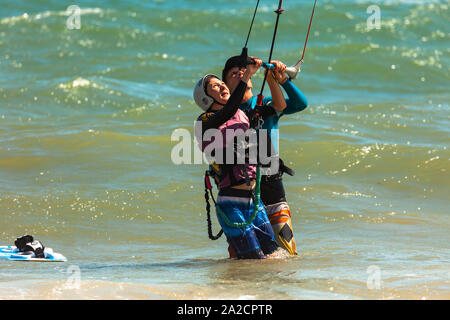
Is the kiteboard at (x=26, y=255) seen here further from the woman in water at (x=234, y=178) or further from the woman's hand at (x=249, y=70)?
the woman's hand at (x=249, y=70)

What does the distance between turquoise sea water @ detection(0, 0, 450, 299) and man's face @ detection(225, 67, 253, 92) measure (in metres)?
1.26

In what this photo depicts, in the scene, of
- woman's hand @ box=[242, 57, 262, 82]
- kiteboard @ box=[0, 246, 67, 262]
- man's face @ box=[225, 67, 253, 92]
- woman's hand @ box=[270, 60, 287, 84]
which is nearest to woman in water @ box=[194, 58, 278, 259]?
woman's hand @ box=[242, 57, 262, 82]

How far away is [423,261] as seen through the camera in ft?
20.8

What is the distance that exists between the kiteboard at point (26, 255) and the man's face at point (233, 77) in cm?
221

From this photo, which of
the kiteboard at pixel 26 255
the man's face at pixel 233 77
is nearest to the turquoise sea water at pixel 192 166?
the kiteboard at pixel 26 255

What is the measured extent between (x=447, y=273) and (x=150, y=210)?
4.02 m

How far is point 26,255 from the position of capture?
6.76 m

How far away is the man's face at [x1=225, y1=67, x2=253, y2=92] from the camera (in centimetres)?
566

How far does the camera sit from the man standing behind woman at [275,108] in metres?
5.71

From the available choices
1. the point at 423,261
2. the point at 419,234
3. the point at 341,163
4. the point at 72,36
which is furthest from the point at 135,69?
the point at 423,261

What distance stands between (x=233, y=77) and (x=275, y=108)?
37 cm

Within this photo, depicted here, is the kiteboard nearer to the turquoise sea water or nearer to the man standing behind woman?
the turquoise sea water

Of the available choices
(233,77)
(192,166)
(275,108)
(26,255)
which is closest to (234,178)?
(275,108)
